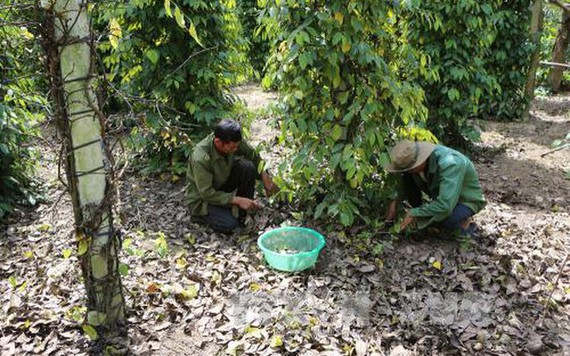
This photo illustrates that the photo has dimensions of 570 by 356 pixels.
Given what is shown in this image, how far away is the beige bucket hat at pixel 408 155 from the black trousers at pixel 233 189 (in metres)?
1.28

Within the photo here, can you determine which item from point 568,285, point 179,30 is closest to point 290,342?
point 568,285

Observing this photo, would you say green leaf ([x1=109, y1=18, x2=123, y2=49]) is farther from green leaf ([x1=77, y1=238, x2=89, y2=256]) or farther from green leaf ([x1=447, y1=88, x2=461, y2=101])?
green leaf ([x1=447, y1=88, x2=461, y2=101])

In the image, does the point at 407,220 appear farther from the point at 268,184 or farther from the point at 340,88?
the point at 268,184

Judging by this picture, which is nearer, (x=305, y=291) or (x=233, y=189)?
(x=305, y=291)

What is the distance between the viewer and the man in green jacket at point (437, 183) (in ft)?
11.5

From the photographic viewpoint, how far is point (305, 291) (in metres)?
3.19

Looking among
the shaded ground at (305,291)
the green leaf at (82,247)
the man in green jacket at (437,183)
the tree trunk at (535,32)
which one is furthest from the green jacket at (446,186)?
the tree trunk at (535,32)

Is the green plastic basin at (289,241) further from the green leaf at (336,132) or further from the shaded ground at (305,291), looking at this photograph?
the green leaf at (336,132)

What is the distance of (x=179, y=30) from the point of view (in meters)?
4.82

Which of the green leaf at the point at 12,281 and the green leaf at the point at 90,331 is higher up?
the green leaf at the point at 12,281

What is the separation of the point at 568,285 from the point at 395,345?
1.54 metres

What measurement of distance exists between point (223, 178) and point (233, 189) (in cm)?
23

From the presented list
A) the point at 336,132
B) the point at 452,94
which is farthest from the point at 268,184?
the point at 452,94

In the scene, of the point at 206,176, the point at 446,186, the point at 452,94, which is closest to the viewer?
the point at 446,186
